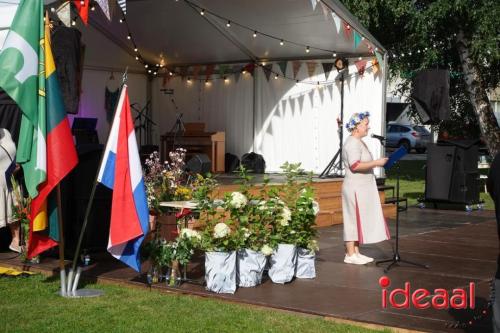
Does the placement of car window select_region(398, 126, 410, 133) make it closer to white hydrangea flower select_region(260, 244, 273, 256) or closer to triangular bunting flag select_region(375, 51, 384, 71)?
triangular bunting flag select_region(375, 51, 384, 71)

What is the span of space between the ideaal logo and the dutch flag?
225 centimetres

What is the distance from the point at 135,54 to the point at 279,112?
388 cm

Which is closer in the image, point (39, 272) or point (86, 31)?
point (39, 272)

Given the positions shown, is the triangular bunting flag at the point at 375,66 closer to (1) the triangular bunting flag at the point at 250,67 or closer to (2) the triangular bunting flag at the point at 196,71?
(1) the triangular bunting flag at the point at 250,67

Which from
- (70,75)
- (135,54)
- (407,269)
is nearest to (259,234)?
(407,269)

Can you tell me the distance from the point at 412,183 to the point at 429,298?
587 inches

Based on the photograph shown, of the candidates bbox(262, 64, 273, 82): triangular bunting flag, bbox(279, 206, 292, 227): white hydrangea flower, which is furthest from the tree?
bbox(279, 206, 292, 227): white hydrangea flower

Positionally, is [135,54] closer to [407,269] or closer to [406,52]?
[406,52]

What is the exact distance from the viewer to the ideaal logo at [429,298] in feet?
22.0

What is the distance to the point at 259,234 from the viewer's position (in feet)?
25.2

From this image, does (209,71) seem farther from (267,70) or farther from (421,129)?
(421,129)

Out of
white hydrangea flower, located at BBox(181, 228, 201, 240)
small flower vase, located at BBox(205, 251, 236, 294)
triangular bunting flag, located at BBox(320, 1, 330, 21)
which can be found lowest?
small flower vase, located at BBox(205, 251, 236, 294)

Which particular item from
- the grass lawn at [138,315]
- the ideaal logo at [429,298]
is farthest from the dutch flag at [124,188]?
the ideaal logo at [429,298]

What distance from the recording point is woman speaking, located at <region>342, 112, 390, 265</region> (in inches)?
343
